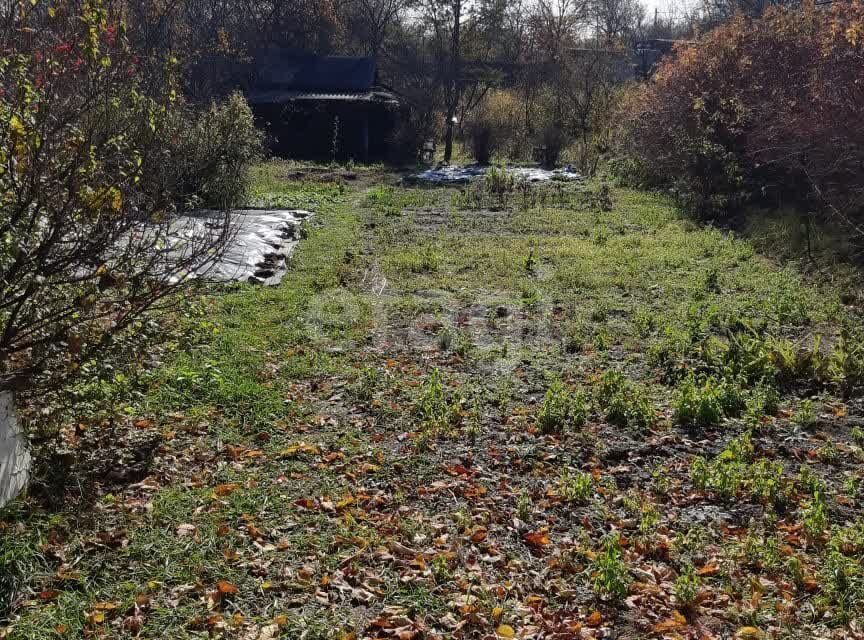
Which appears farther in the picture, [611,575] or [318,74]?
[318,74]

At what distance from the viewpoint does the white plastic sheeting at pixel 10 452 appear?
3.58 meters

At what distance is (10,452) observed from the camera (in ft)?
12.0

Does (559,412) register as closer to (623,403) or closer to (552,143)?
(623,403)

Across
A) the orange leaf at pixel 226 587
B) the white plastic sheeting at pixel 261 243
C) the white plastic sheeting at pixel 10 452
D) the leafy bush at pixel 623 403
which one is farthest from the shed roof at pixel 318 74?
the orange leaf at pixel 226 587

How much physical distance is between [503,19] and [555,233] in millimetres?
22110

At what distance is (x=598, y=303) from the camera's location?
8.40 metres

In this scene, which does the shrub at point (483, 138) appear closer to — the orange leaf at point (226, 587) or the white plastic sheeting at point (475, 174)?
the white plastic sheeting at point (475, 174)

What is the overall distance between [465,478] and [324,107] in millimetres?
22827

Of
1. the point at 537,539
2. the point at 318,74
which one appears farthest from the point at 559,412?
the point at 318,74

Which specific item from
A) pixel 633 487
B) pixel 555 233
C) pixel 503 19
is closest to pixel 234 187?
pixel 555 233

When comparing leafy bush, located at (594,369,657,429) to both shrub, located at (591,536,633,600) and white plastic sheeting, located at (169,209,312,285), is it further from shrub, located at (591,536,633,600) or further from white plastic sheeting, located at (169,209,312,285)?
white plastic sheeting, located at (169,209,312,285)

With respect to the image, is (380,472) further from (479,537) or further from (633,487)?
(633,487)

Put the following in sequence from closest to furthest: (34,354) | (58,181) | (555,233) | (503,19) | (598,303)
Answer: (58,181), (34,354), (598,303), (555,233), (503,19)

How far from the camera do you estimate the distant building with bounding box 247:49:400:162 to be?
2528 centimetres
